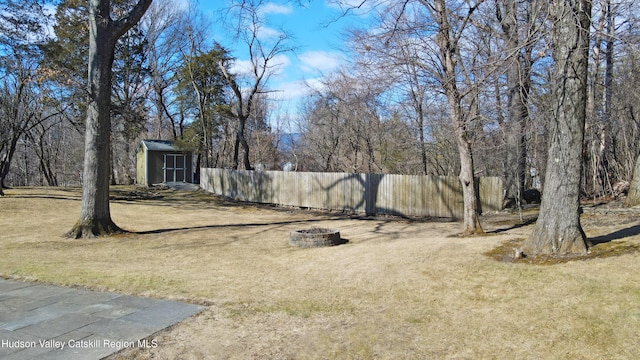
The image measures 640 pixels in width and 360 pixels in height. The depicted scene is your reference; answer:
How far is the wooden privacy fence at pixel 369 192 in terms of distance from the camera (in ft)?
51.2

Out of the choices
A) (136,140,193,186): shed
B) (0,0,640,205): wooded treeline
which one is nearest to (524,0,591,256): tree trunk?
(0,0,640,205): wooded treeline

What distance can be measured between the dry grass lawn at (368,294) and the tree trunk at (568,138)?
60 cm

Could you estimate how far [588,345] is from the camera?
353cm

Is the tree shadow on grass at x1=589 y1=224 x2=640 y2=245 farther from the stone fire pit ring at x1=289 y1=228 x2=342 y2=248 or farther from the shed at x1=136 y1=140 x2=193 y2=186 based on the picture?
the shed at x1=136 y1=140 x2=193 y2=186

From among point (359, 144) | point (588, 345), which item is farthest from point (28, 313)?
point (359, 144)

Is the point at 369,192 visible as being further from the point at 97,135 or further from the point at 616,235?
the point at 616,235

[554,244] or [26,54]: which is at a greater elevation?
[26,54]

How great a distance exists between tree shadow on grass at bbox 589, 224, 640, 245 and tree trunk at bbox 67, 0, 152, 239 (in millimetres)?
11066

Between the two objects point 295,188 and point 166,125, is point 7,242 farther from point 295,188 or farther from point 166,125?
point 166,125

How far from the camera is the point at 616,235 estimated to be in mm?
6742

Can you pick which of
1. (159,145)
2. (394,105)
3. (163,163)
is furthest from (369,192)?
(159,145)

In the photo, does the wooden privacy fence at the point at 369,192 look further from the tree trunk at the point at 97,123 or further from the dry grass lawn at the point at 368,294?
the tree trunk at the point at 97,123

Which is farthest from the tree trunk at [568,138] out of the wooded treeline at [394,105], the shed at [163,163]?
the shed at [163,163]

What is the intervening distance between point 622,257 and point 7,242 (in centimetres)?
1221
